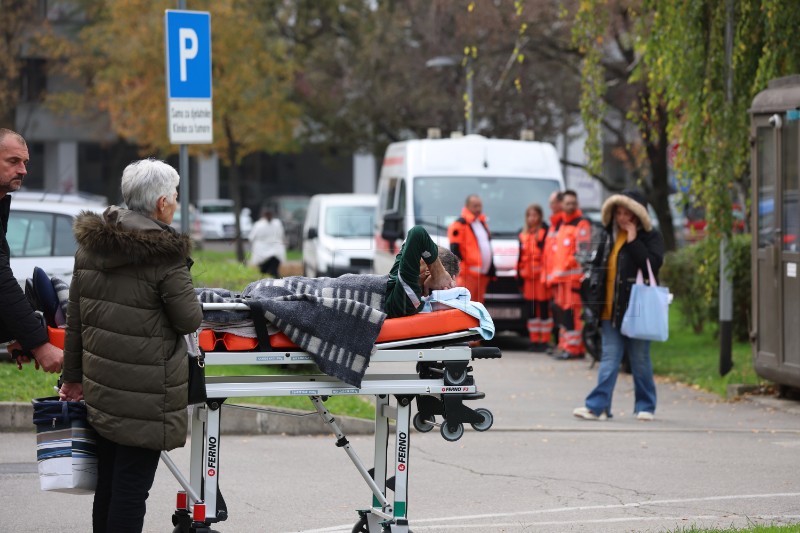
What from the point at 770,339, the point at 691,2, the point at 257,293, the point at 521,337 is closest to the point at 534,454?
the point at 770,339

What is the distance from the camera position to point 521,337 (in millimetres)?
19125

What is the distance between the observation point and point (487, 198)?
59.0 feet

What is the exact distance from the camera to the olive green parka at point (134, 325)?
502 cm

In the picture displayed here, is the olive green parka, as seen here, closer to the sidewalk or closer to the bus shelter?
the sidewalk

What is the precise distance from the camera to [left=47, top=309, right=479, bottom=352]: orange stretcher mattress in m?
5.58

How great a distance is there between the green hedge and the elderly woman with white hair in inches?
366

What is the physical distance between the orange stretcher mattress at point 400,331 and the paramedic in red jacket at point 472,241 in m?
10.1

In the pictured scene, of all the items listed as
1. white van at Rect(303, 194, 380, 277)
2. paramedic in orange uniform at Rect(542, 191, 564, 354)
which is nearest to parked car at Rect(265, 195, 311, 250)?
white van at Rect(303, 194, 380, 277)

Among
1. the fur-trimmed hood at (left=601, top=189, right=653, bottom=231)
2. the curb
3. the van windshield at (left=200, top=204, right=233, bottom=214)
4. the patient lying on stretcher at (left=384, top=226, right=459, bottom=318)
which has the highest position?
the van windshield at (left=200, top=204, right=233, bottom=214)

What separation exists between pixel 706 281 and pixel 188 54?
6109 millimetres

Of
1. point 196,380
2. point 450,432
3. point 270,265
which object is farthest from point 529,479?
point 270,265

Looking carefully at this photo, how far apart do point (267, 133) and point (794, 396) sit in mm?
25835

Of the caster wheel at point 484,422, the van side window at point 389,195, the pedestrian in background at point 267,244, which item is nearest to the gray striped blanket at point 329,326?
the caster wheel at point 484,422

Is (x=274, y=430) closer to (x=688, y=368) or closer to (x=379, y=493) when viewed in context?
(x=379, y=493)
